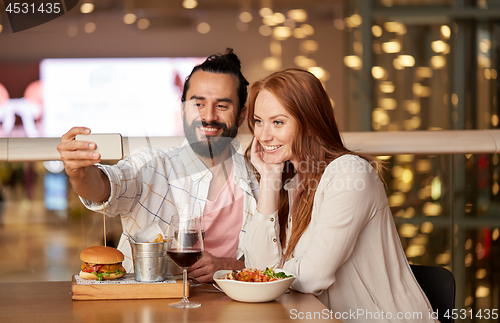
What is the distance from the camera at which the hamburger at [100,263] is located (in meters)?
0.95

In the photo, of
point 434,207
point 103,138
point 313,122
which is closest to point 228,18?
point 434,207

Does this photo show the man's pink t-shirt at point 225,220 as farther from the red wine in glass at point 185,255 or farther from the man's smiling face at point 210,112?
the red wine in glass at point 185,255

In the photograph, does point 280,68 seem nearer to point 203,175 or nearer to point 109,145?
point 203,175

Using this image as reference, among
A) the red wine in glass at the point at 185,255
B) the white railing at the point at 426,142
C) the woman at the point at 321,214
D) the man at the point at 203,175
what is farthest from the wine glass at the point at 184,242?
the white railing at the point at 426,142

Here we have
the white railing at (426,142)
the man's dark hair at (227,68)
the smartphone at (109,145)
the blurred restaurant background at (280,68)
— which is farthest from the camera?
the white railing at (426,142)

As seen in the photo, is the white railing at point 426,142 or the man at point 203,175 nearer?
the man at point 203,175

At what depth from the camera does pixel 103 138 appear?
40.9 inches

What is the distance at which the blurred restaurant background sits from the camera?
50.8 inches

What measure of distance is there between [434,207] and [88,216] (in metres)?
1.75

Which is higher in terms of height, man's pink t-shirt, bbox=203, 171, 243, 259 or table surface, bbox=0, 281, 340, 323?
man's pink t-shirt, bbox=203, 171, 243, 259

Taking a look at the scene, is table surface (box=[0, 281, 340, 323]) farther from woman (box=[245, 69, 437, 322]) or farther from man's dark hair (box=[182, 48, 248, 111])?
man's dark hair (box=[182, 48, 248, 111])

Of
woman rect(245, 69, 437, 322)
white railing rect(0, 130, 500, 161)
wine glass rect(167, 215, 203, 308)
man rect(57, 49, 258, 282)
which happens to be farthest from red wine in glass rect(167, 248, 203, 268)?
white railing rect(0, 130, 500, 161)

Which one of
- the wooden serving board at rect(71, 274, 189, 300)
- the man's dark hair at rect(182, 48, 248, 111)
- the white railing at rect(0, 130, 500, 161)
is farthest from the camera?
the white railing at rect(0, 130, 500, 161)

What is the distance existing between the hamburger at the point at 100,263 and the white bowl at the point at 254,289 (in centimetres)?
22
